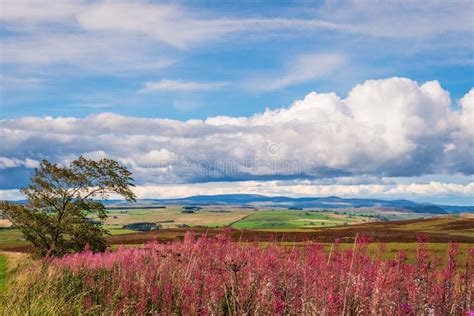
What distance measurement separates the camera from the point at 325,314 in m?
7.92

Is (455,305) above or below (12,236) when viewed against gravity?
above

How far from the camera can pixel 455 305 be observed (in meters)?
9.88

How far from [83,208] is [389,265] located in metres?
28.3

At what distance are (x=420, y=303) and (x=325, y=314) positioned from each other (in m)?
2.82

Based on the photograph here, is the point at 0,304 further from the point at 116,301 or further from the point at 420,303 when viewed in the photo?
the point at 420,303

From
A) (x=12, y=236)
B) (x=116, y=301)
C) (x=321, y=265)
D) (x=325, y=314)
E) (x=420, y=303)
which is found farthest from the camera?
(x=12, y=236)

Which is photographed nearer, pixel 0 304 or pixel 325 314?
pixel 325 314

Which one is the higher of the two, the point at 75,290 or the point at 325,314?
the point at 325,314

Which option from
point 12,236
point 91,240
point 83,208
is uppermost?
point 83,208

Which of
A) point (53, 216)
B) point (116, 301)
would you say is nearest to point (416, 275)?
point (116, 301)

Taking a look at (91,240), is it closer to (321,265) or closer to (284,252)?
(284,252)

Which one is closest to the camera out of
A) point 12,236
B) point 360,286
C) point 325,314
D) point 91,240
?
point 325,314

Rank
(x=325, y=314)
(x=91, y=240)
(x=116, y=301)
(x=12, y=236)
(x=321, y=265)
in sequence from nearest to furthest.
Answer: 1. (x=325, y=314)
2. (x=321, y=265)
3. (x=116, y=301)
4. (x=91, y=240)
5. (x=12, y=236)

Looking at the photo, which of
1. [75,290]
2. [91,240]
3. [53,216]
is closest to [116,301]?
[75,290]
